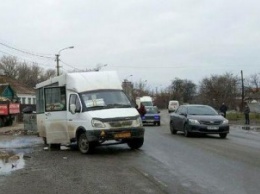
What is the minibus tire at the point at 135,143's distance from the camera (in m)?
15.4

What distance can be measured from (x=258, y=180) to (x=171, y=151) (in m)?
5.78

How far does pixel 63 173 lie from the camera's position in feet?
35.9

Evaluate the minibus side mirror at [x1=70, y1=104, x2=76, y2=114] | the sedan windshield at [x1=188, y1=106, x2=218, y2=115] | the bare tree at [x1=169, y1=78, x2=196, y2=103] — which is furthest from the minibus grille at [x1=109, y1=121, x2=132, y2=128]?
the bare tree at [x1=169, y1=78, x2=196, y2=103]

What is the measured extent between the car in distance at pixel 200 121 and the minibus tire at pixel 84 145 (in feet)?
23.3

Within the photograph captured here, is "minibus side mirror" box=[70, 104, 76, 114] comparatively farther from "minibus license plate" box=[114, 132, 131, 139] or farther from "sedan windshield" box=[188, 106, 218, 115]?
"sedan windshield" box=[188, 106, 218, 115]

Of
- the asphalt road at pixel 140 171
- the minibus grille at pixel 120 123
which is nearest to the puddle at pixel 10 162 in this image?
the asphalt road at pixel 140 171

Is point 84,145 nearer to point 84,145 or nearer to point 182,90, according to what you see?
point 84,145

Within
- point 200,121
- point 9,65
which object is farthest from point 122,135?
point 9,65

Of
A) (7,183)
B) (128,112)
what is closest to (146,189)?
(7,183)

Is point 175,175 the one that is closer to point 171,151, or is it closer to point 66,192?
point 66,192

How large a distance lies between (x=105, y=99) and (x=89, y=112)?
785 mm

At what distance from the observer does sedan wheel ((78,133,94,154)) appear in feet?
48.3

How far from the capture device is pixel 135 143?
15.8m

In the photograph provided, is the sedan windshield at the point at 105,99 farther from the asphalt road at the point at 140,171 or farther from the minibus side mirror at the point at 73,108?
the asphalt road at the point at 140,171
